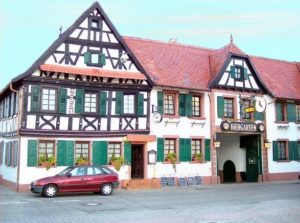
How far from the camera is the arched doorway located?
101 feet

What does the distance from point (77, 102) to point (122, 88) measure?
292 cm

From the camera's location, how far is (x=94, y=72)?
23.3 metres

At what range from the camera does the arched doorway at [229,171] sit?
3081 cm

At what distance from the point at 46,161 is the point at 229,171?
14.7m

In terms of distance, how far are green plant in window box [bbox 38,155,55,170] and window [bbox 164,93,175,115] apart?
777 cm

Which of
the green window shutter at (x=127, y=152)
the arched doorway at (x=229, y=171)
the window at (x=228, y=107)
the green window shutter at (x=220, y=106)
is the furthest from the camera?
the arched doorway at (x=229, y=171)

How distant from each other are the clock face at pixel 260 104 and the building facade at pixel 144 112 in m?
0.07

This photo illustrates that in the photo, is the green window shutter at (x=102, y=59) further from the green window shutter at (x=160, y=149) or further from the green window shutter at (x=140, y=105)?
the green window shutter at (x=160, y=149)

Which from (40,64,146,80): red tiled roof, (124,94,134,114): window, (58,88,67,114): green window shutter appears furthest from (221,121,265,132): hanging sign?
(58,88,67,114): green window shutter

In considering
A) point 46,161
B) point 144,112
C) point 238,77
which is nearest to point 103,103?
point 144,112

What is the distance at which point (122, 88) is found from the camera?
24656 millimetres

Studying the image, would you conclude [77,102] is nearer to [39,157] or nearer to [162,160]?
[39,157]

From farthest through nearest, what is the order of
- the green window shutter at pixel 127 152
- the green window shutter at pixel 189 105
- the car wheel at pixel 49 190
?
1. the green window shutter at pixel 189 105
2. the green window shutter at pixel 127 152
3. the car wheel at pixel 49 190

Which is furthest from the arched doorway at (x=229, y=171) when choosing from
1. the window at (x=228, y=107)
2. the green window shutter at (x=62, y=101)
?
the green window shutter at (x=62, y=101)
